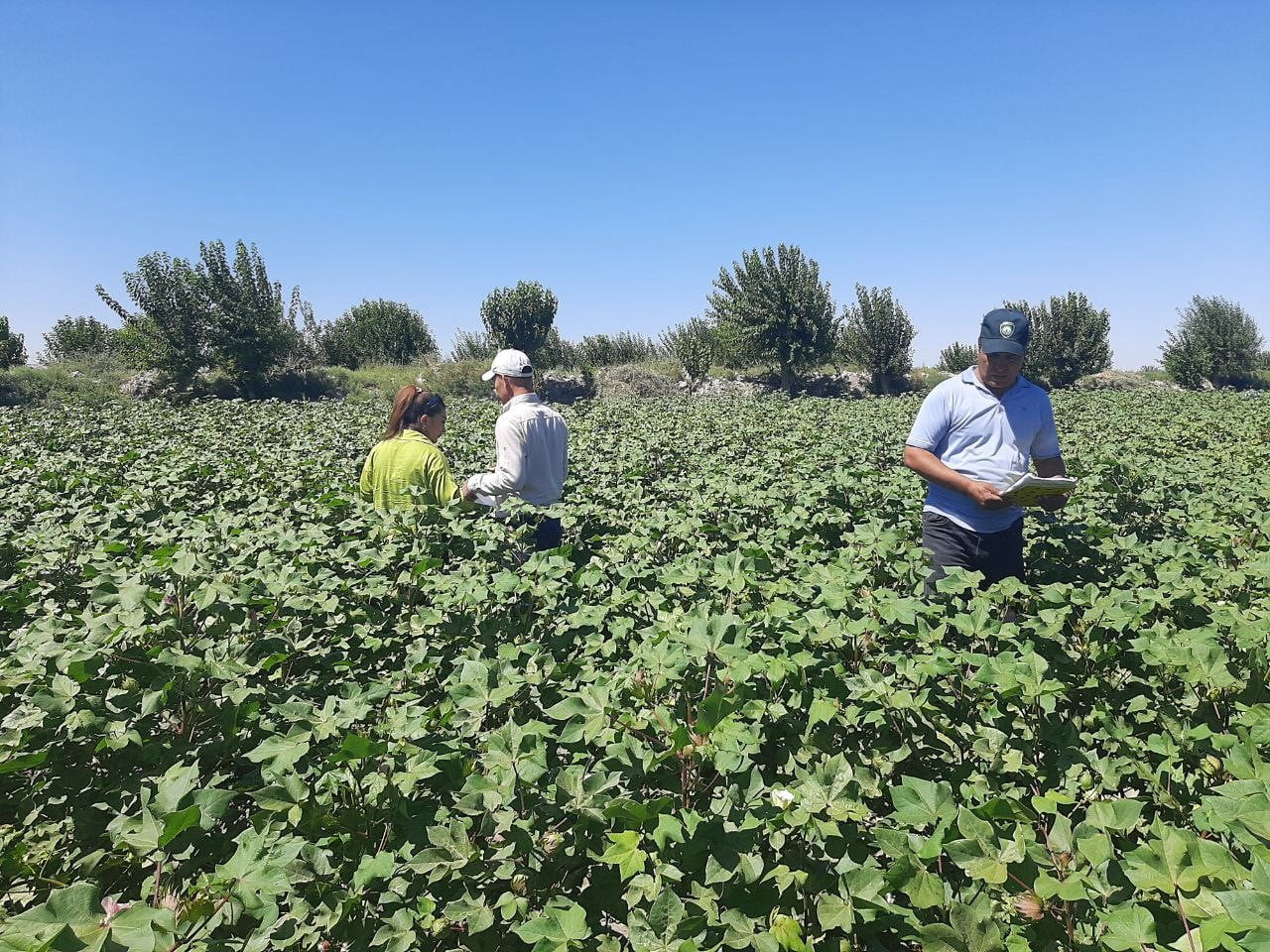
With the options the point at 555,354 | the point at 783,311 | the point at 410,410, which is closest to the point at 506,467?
the point at 410,410

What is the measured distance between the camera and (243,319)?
23609mm

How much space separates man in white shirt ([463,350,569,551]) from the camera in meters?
3.70

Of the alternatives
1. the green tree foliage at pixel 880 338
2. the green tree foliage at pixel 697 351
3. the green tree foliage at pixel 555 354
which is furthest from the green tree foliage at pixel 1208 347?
the green tree foliage at pixel 555 354

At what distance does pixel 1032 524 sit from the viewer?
12.1ft

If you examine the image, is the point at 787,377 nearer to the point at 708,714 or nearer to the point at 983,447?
the point at 983,447

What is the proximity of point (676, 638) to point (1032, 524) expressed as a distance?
285 cm

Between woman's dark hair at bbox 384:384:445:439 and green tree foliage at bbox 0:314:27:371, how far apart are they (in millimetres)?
39798

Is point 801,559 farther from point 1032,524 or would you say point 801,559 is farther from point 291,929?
point 291,929

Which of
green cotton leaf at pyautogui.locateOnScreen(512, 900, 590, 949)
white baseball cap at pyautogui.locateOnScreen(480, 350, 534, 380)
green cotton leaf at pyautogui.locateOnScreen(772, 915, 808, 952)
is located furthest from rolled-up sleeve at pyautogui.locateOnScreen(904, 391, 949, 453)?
green cotton leaf at pyautogui.locateOnScreen(512, 900, 590, 949)

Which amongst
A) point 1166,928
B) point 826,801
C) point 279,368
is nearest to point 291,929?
point 826,801

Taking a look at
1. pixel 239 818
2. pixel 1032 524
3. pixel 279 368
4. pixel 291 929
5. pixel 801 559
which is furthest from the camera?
pixel 279 368

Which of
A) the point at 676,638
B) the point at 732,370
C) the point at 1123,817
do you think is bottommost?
the point at 1123,817

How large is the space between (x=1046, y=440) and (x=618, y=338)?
1704 inches

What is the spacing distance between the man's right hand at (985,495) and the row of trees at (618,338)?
86.5ft
